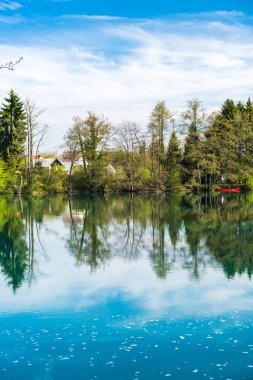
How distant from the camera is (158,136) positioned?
6719cm

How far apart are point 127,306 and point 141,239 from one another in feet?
39.6

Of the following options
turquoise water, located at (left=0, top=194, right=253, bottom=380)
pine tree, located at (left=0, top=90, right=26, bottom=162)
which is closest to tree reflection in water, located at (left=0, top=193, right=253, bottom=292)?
turquoise water, located at (left=0, top=194, right=253, bottom=380)

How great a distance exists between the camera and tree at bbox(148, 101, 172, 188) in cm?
6644

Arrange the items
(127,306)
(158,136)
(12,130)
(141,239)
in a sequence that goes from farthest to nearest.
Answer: (158,136) → (12,130) → (141,239) → (127,306)

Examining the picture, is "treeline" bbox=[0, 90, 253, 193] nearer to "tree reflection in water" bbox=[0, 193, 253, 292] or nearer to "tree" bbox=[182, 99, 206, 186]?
"tree" bbox=[182, 99, 206, 186]

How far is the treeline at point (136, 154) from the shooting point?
63.3 metres

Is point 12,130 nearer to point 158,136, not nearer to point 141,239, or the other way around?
point 158,136

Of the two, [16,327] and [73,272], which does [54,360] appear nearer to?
[16,327]

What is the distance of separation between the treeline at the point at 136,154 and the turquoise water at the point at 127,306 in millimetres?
38765

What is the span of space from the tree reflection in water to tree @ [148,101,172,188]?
27452mm

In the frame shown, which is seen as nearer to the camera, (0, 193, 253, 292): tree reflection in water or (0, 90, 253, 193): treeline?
(0, 193, 253, 292): tree reflection in water

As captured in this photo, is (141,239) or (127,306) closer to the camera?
(127,306)

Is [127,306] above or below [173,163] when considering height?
below

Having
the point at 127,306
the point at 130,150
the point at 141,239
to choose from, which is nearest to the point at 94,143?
the point at 130,150
